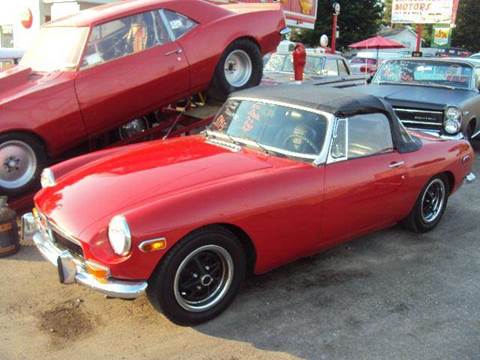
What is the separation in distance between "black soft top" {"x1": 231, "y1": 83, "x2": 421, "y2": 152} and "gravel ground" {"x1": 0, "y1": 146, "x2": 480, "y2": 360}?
1.09 metres

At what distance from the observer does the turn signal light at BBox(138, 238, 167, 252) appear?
309 cm

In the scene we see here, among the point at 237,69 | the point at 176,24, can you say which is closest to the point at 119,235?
the point at 176,24

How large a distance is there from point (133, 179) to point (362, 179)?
1.79 m

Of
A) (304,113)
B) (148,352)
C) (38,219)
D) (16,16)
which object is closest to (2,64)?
(38,219)

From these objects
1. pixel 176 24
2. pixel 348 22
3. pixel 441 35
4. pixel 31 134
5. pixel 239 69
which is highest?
pixel 348 22

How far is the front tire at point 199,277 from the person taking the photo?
3248mm

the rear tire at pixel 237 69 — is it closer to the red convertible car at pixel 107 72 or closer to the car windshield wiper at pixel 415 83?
the red convertible car at pixel 107 72

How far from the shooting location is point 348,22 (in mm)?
38000

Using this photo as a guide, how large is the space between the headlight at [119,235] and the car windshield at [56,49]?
3.13 m

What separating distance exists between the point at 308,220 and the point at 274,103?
1095mm

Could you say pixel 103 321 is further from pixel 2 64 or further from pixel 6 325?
pixel 2 64

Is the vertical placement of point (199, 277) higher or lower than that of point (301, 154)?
lower

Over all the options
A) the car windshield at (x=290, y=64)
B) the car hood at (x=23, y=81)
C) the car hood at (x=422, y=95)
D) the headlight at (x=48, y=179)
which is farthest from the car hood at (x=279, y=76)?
the headlight at (x=48, y=179)

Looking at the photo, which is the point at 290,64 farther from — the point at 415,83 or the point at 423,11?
the point at 423,11
